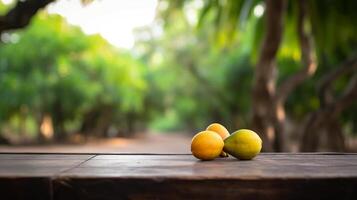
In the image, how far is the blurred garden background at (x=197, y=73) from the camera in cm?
731

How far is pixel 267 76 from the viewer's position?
22.8 ft

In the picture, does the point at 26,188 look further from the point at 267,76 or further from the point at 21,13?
the point at 267,76

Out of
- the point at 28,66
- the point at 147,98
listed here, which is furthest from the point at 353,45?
the point at 147,98

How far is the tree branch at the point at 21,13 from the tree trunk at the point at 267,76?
3.11 m

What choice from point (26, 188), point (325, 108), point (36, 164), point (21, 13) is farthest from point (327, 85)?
point (26, 188)

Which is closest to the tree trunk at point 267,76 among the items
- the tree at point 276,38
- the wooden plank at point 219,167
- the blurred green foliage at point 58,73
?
the tree at point 276,38

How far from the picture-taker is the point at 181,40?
2828 centimetres

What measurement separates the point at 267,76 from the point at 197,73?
18980 millimetres

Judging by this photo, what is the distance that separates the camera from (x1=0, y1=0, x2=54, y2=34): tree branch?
5.21 m

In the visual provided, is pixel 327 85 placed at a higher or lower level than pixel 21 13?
lower

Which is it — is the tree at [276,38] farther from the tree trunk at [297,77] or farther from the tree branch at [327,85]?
the tree branch at [327,85]

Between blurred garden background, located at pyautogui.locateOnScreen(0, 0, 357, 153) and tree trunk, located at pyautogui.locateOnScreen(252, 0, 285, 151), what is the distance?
0.02 m

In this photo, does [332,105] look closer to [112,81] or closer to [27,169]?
[27,169]

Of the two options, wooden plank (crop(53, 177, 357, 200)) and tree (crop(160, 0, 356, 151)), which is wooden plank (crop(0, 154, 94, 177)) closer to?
wooden plank (crop(53, 177, 357, 200))
